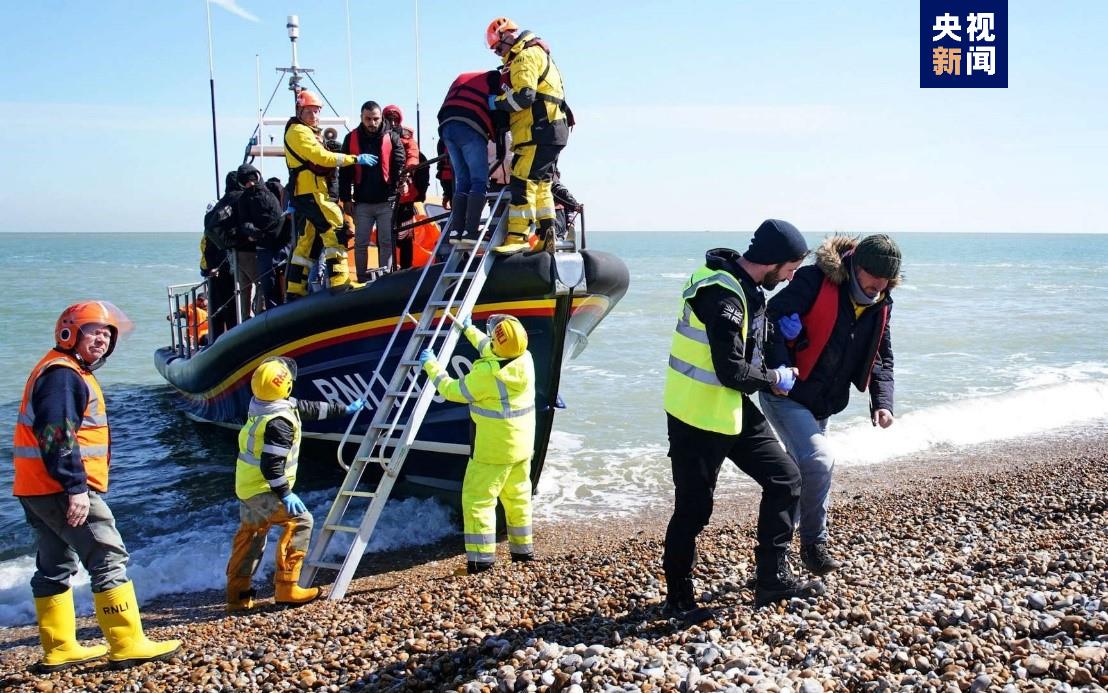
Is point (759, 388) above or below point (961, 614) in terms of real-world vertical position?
above

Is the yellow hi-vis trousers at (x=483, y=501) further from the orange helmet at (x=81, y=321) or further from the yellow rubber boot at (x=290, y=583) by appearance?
the orange helmet at (x=81, y=321)

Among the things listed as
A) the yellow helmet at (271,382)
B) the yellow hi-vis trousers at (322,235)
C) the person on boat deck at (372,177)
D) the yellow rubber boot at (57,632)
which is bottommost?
the yellow rubber boot at (57,632)

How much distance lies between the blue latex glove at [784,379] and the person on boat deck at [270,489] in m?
2.63

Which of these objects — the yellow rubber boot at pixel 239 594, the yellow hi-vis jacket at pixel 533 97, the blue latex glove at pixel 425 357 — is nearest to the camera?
the yellow rubber boot at pixel 239 594

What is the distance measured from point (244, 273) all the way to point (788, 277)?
19.6 ft

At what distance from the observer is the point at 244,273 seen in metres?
8.47

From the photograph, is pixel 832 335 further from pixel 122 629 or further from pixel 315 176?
pixel 315 176

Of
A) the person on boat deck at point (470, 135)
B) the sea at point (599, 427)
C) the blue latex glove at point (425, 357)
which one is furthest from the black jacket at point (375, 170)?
the sea at point (599, 427)

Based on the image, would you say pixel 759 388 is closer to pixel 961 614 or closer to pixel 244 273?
pixel 961 614

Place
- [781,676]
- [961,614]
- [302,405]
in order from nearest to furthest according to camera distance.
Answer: [781,676] → [961,614] → [302,405]

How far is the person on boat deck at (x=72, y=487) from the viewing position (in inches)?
149

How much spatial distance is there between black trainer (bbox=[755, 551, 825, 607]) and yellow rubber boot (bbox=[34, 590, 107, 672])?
3.01m

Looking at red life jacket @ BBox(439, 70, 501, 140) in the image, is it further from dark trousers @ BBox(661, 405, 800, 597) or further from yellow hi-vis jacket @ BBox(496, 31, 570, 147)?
dark trousers @ BBox(661, 405, 800, 597)

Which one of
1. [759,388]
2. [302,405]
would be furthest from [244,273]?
[759,388]
